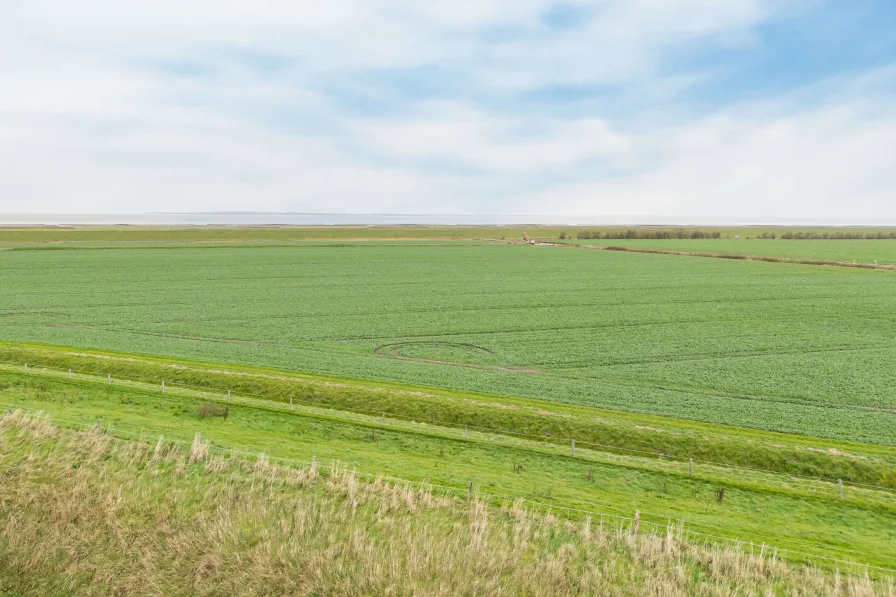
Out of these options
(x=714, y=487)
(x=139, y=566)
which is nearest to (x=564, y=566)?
(x=714, y=487)

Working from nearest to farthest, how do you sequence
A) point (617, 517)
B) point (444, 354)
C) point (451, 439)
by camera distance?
1. point (617, 517)
2. point (451, 439)
3. point (444, 354)

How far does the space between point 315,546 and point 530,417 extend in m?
A: 12.1

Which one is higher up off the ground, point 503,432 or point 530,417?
point 530,417

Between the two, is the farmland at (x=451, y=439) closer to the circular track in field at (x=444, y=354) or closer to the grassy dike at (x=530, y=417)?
the grassy dike at (x=530, y=417)

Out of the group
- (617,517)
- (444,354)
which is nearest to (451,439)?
(617,517)

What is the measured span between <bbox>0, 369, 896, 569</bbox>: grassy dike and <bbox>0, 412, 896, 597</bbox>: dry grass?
167 centimetres

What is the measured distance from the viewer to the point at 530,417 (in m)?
23.2

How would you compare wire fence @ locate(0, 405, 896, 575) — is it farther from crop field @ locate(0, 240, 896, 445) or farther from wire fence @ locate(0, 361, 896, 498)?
crop field @ locate(0, 240, 896, 445)

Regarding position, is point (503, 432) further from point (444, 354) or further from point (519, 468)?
point (444, 354)

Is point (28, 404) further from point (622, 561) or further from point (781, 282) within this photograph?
point (781, 282)

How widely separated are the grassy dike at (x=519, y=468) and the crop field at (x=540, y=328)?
579cm

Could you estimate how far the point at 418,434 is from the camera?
21734 mm

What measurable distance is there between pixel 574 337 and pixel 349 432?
21.6 meters

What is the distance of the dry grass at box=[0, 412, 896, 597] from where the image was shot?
11.9 m
